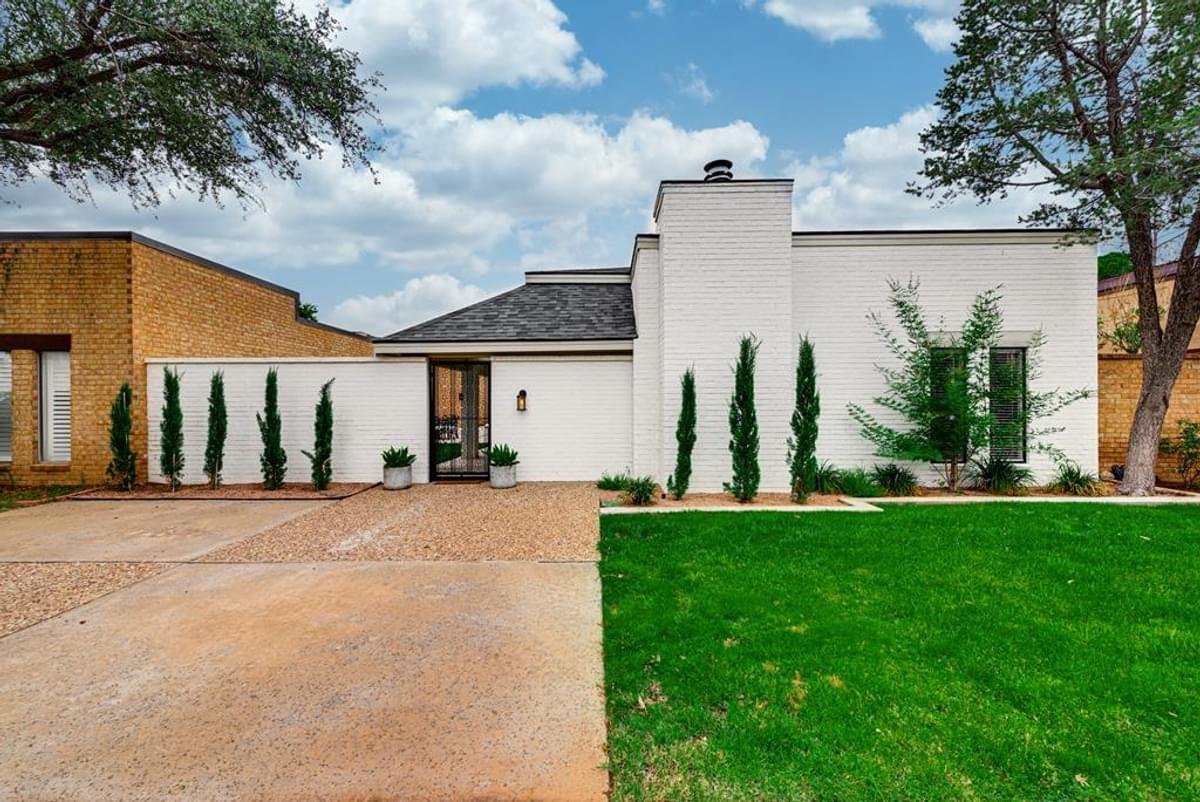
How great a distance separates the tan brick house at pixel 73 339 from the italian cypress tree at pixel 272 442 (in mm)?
2480

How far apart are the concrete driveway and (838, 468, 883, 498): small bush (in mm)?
5444

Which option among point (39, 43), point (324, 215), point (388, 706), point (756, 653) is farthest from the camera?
point (324, 215)

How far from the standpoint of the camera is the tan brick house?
8.94 m

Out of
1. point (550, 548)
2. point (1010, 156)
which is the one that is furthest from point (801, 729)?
point (1010, 156)

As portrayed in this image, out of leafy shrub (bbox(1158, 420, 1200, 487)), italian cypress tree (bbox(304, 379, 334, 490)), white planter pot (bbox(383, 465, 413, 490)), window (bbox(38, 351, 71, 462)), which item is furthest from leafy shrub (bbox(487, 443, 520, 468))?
leafy shrub (bbox(1158, 420, 1200, 487))

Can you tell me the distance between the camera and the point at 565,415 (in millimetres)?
9484

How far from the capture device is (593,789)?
1.98 metres

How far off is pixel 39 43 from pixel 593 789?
11.4 meters

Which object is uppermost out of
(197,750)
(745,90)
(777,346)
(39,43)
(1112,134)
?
(745,90)

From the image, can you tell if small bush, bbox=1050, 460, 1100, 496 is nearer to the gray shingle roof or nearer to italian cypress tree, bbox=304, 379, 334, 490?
the gray shingle roof

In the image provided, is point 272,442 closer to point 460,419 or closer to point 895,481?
point 460,419

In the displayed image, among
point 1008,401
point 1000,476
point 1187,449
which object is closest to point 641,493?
point 1000,476

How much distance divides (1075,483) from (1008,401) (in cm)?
155

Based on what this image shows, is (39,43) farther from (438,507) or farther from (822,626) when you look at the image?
(822,626)
